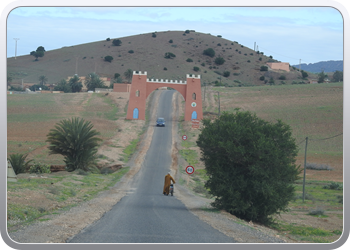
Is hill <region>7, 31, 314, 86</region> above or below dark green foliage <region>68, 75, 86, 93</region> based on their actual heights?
above

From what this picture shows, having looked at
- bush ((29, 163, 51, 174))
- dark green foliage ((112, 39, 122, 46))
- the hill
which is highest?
dark green foliage ((112, 39, 122, 46))

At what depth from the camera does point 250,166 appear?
53.2ft

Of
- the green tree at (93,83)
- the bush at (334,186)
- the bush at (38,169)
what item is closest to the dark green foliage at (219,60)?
the green tree at (93,83)

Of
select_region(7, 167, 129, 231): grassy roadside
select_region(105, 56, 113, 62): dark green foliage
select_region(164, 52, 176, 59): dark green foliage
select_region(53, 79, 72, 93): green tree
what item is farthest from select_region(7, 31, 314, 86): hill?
select_region(7, 167, 129, 231): grassy roadside

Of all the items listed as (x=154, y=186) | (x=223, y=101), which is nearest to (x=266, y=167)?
(x=154, y=186)

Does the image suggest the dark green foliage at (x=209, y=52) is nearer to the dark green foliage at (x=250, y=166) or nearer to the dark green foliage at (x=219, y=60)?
the dark green foliage at (x=219, y=60)

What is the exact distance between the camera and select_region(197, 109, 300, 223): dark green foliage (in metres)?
16.2

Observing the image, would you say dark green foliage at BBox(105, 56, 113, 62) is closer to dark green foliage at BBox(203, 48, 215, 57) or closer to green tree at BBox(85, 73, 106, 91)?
green tree at BBox(85, 73, 106, 91)

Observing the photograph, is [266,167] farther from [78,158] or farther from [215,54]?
[215,54]

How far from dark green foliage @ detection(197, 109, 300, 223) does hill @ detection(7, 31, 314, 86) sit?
87.7 meters

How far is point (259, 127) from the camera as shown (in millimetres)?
16812

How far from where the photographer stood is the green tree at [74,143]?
3081 cm

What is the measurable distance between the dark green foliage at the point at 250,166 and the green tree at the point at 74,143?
16.9 meters

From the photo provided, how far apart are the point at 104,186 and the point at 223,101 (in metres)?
54.9
